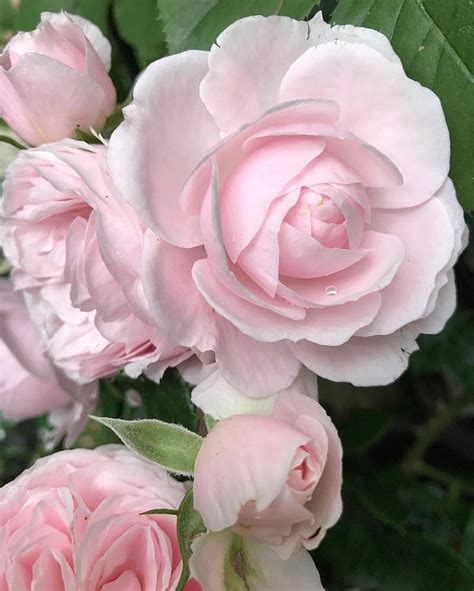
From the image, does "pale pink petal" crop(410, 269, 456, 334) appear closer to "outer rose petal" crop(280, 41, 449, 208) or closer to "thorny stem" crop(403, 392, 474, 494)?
"outer rose petal" crop(280, 41, 449, 208)

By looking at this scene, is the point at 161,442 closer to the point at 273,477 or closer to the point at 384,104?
the point at 273,477

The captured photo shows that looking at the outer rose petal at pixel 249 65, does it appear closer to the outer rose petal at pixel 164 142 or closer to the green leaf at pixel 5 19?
the outer rose petal at pixel 164 142

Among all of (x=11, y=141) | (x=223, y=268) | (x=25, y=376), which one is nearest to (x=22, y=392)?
(x=25, y=376)

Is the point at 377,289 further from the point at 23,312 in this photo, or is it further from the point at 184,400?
the point at 23,312

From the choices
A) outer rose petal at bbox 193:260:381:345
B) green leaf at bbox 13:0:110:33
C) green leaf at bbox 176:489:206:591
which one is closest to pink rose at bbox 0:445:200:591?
green leaf at bbox 176:489:206:591

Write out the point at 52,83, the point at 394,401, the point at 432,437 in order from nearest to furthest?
the point at 52,83, the point at 432,437, the point at 394,401

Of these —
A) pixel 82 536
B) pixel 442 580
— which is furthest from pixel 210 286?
pixel 442 580
